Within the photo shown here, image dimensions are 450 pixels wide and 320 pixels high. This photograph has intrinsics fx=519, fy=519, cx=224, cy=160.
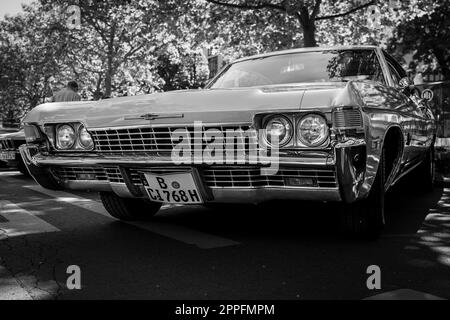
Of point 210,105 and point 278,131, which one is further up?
point 210,105

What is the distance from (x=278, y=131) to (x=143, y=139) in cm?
101

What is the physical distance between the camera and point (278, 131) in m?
3.31

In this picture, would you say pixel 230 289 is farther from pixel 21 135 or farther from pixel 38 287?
pixel 21 135

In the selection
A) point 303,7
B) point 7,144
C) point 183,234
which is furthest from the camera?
point 303,7

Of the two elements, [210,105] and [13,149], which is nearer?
[210,105]

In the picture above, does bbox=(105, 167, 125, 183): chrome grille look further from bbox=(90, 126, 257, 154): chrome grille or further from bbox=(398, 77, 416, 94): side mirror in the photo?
bbox=(398, 77, 416, 94): side mirror

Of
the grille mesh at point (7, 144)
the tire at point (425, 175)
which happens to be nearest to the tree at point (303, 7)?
the grille mesh at point (7, 144)

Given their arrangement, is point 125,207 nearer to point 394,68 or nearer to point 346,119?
point 346,119

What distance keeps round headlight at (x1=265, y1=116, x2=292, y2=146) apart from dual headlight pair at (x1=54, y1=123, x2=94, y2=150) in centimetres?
151

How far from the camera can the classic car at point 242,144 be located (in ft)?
10.5

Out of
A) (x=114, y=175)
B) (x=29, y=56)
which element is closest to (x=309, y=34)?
(x=114, y=175)

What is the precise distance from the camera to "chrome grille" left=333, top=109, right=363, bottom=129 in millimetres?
3117

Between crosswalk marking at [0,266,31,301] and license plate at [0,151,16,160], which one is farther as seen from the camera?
license plate at [0,151,16,160]

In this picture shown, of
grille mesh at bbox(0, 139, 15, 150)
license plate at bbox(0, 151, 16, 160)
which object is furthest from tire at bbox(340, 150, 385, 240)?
grille mesh at bbox(0, 139, 15, 150)
